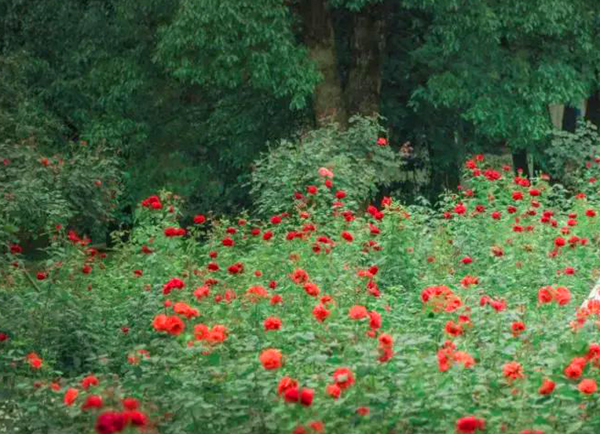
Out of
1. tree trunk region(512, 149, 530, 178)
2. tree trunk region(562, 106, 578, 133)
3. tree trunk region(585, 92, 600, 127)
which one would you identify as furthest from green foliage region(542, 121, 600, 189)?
tree trunk region(562, 106, 578, 133)

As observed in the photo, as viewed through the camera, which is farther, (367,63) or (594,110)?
(594,110)

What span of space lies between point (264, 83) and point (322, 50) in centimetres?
158

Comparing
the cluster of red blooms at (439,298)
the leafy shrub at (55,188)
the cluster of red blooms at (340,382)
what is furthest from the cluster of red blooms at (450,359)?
the leafy shrub at (55,188)

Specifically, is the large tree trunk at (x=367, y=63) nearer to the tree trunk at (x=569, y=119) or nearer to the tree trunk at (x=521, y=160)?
the tree trunk at (x=521, y=160)

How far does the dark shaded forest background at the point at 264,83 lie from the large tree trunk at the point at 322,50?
0.07 feet

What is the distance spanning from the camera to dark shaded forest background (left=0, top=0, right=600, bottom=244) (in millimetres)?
17234

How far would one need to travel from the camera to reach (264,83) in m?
17.2

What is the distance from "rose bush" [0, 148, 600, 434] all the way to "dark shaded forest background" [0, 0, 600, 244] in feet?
19.2

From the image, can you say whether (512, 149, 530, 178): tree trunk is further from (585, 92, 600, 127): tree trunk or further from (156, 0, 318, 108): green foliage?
(156, 0, 318, 108): green foliage

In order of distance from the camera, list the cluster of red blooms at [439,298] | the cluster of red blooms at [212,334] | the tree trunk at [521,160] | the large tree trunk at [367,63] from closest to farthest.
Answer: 1. the cluster of red blooms at [212,334]
2. the cluster of red blooms at [439,298]
3. the large tree trunk at [367,63]
4. the tree trunk at [521,160]

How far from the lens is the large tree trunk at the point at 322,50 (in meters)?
18.4

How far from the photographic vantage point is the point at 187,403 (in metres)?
5.23

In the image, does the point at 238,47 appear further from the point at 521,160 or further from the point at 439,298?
the point at 439,298

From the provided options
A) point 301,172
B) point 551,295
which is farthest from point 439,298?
point 301,172
